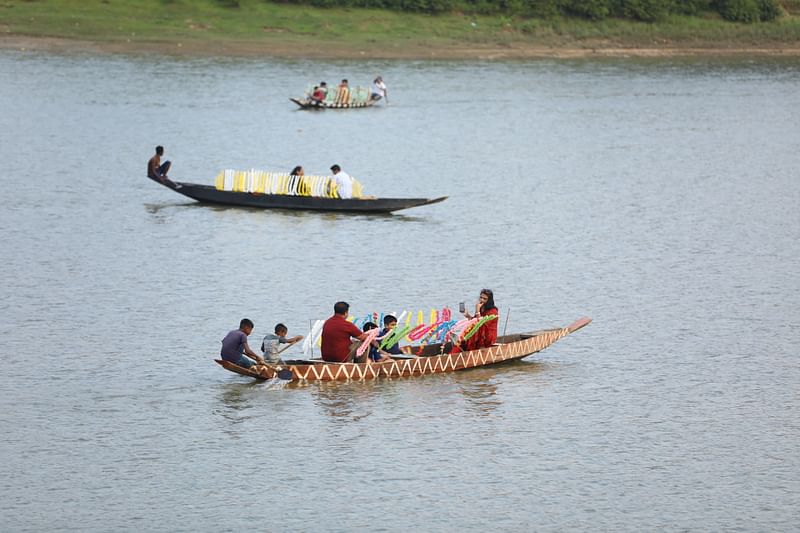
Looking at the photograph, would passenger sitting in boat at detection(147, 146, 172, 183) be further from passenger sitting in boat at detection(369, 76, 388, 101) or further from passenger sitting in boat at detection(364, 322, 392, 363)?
passenger sitting in boat at detection(369, 76, 388, 101)

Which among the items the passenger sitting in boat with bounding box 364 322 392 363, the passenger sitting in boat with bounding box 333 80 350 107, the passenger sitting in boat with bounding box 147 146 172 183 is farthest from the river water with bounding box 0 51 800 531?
the passenger sitting in boat with bounding box 333 80 350 107

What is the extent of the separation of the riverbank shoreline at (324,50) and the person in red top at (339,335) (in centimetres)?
5302

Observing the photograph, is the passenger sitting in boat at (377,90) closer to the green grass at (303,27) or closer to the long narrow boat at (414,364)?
the green grass at (303,27)

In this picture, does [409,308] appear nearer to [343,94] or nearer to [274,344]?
[274,344]

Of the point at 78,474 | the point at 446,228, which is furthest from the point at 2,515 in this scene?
the point at 446,228

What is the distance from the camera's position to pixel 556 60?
82.6 m

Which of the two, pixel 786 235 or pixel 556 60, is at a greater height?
pixel 556 60

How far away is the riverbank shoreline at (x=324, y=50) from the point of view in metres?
73.4

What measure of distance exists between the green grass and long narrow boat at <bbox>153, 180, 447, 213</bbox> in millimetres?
36576

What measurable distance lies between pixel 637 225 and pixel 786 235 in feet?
13.7

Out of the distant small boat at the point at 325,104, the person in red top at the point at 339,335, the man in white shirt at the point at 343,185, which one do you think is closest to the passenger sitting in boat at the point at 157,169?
the man in white shirt at the point at 343,185

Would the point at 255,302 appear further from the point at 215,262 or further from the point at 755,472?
the point at 755,472

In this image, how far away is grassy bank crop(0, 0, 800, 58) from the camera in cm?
7438

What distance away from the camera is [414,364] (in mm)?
23484
